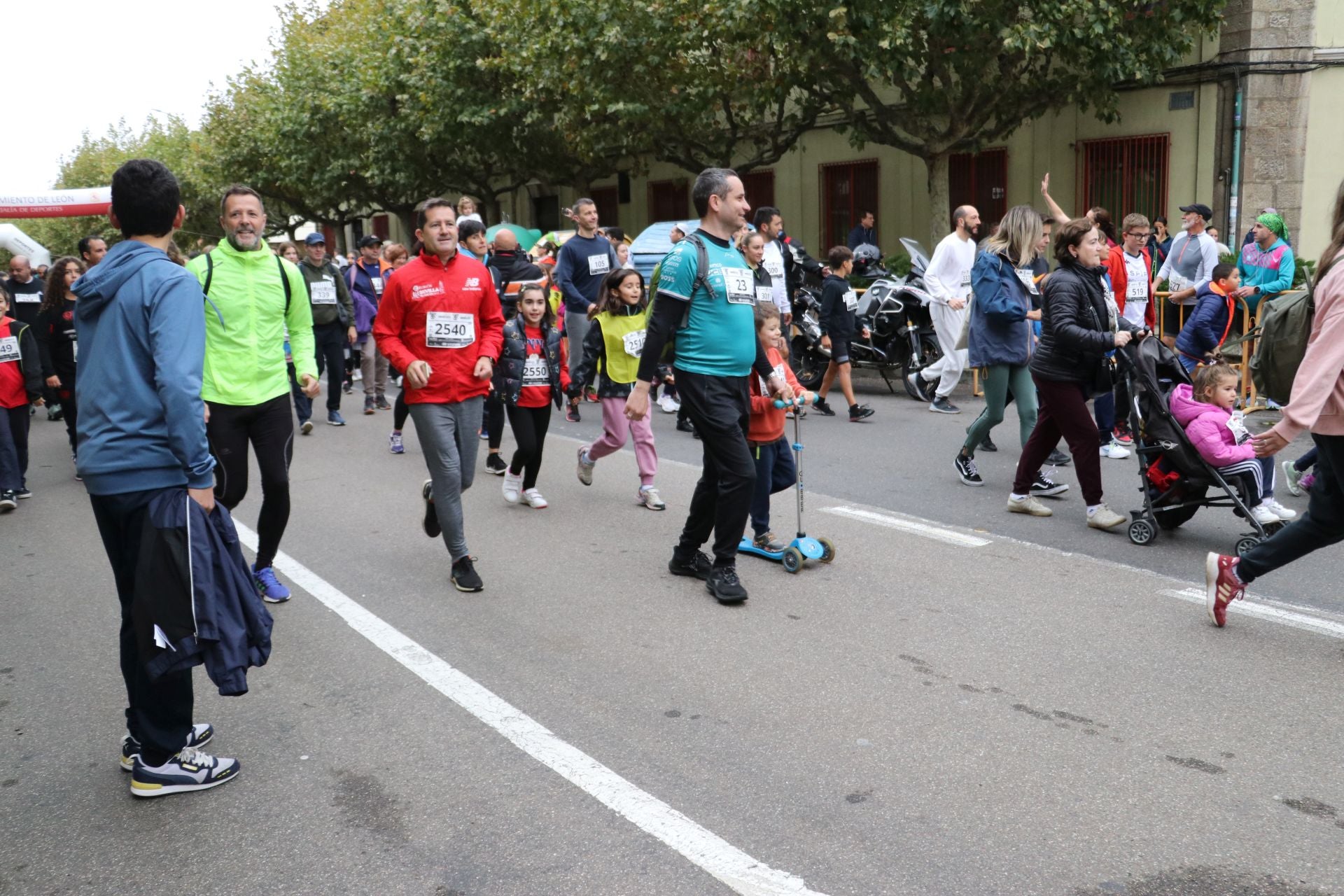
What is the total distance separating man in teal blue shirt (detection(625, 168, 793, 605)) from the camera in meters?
5.69

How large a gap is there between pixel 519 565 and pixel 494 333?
4.23 ft

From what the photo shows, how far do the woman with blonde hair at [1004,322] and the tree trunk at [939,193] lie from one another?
1032 cm

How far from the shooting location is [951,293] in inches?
463

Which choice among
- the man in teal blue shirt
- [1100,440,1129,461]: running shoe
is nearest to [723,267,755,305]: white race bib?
the man in teal blue shirt

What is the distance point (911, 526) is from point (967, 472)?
1.46m

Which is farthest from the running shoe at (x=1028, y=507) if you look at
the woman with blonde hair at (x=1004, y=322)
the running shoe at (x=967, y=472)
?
the running shoe at (x=967, y=472)

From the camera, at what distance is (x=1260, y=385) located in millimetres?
5184

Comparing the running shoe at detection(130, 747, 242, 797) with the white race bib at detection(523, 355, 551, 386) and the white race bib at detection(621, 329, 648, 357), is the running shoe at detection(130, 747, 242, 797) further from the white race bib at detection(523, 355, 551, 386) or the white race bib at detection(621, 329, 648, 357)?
the white race bib at detection(621, 329, 648, 357)

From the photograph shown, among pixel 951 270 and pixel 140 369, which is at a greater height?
pixel 140 369

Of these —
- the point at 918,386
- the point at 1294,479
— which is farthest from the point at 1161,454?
the point at 918,386

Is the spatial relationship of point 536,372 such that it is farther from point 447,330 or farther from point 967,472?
point 967,472

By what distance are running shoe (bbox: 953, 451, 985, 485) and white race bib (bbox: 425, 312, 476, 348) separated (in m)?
4.02

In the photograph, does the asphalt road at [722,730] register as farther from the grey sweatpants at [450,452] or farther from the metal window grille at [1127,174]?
the metal window grille at [1127,174]

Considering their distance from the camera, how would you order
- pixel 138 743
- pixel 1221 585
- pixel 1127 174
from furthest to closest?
pixel 1127 174
pixel 1221 585
pixel 138 743
